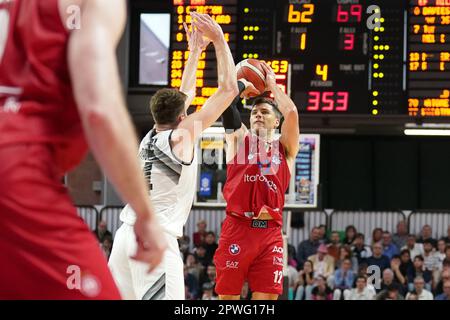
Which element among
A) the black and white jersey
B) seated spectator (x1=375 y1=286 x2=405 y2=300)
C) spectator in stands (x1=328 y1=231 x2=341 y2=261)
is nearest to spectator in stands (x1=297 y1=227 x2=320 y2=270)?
spectator in stands (x1=328 y1=231 x2=341 y2=261)

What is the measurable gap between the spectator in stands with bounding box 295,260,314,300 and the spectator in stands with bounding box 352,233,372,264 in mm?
785

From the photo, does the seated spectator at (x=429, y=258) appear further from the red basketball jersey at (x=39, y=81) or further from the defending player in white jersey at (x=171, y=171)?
the red basketball jersey at (x=39, y=81)

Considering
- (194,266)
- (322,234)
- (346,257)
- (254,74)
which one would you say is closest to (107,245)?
(194,266)

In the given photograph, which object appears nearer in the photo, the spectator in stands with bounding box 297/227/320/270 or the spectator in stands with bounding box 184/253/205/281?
the spectator in stands with bounding box 184/253/205/281

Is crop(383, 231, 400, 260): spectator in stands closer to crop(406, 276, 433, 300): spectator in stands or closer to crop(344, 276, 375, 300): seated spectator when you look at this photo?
crop(406, 276, 433, 300): spectator in stands

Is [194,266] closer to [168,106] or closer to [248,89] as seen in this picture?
[248,89]

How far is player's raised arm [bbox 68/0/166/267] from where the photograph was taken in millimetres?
2578

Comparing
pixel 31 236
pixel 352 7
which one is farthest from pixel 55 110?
pixel 352 7

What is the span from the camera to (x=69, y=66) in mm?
2719

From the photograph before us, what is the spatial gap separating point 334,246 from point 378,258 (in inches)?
29.6

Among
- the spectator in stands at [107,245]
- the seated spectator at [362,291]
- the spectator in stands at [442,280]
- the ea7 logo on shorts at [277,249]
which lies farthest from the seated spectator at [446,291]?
the ea7 logo on shorts at [277,249]

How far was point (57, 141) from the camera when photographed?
2.83 meters
